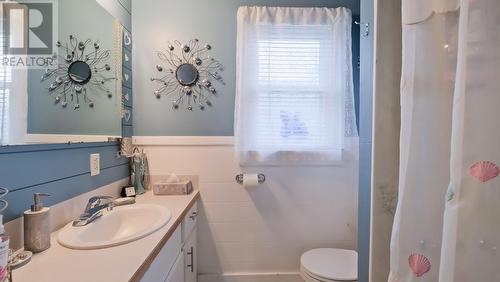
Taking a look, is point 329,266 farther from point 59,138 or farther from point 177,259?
point 59,138

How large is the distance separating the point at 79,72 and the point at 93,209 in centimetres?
69

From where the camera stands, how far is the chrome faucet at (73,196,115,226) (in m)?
1.00

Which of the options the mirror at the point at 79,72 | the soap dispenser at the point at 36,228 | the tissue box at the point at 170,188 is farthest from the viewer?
the tissue box at the point at 170,188

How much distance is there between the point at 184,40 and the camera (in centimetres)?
172

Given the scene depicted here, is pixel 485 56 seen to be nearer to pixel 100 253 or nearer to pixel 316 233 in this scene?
pixel 100 253

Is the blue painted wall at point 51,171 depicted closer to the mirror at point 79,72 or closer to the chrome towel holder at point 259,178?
the mirror at point 79,72

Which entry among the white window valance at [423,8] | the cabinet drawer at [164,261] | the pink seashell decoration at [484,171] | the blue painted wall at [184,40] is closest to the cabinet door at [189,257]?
the cabinet drawer at [164,261]

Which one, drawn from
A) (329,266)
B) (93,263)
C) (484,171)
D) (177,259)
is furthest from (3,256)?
(329,266)

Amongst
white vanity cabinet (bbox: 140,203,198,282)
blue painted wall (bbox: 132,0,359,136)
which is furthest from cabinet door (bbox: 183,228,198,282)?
blue painted wall (bbox: 132,0,359,136)

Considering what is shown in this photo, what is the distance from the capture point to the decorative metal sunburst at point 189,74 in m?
1.71

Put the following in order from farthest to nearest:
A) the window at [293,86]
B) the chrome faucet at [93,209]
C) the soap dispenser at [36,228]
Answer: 1. the window at [293,86]
2. the chrome faucet at [93,209]
3. the soap dispenser at [36,228]

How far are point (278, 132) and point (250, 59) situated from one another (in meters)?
0.56

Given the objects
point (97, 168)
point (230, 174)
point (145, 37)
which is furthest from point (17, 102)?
point (230, 174)

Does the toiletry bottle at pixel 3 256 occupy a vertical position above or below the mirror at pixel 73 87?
below
